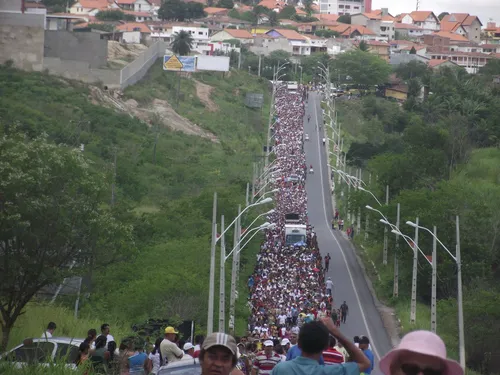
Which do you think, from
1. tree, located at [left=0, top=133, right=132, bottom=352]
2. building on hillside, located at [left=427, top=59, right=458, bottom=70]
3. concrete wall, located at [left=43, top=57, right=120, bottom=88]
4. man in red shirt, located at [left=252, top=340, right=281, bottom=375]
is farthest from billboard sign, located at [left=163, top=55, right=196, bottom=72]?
man in red shirt, located at [left=252, top=340, right=281, bottom=375]

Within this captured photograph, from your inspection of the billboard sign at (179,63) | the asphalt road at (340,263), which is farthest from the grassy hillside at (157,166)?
the asphalt road at (340,263)

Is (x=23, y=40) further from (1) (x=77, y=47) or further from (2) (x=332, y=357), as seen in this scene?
(2) (x=332, y=357)

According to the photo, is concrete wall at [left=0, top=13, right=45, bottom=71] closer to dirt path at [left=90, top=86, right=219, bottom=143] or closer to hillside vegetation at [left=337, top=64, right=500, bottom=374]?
dirt path at [left=90, top=86, right=219, bottom=143]

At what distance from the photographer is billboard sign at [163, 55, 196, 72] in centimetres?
11962

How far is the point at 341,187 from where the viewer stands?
90.9 meters

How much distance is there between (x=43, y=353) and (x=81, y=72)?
289 ft

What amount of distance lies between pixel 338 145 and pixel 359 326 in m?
59.0

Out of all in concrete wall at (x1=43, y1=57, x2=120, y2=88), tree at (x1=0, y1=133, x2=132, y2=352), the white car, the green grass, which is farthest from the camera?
concrete wall at (x1=43, y1=57, x2=120, y2=88)

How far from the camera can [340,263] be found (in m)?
67.6

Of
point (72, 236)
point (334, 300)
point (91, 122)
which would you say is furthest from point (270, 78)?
point (72, 236)

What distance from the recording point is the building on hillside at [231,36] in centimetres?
19000

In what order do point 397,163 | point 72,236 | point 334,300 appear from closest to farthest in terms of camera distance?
point 72,236, point 334,300, point 397,163

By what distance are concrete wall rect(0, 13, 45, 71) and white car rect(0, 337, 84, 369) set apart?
79.6 meters

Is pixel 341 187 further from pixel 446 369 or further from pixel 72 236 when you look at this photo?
pixel 446 369
